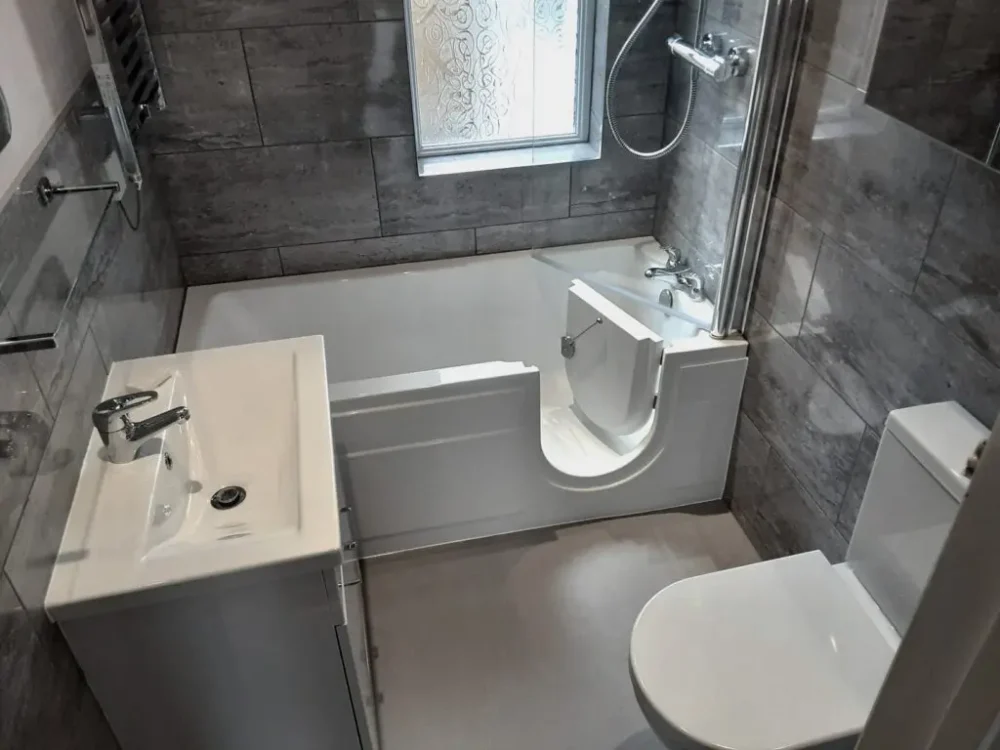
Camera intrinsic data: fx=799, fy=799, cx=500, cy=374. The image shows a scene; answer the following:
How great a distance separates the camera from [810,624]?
1551 millimetres

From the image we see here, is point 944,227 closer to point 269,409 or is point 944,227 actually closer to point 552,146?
point 269,409

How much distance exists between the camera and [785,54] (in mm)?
1756

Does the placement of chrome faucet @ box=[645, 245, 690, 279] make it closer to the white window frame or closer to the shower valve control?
the white window frame

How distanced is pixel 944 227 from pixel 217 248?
203 cm

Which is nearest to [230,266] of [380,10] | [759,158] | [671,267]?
[380,10]

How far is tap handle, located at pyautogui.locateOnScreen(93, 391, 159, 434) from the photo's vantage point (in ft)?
4.23

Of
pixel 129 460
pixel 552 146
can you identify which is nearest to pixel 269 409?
pixel 129 460

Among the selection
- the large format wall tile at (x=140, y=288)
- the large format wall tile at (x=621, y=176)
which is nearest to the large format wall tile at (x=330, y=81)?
the large format wall tile at (x=140, y=288)

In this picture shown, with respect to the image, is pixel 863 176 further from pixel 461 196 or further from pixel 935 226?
pixel 461 196

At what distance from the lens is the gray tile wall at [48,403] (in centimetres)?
105

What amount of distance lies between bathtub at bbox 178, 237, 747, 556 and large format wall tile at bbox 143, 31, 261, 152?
464 millimetres

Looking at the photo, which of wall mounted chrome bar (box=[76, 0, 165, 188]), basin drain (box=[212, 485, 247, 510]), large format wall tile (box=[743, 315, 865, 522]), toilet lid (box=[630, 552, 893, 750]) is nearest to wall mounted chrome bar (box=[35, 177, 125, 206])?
wall mounted chrome bar (box=[76, 0, 165, 188])

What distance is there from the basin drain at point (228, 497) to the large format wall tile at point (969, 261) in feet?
4.18

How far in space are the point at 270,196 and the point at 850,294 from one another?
1691mm
